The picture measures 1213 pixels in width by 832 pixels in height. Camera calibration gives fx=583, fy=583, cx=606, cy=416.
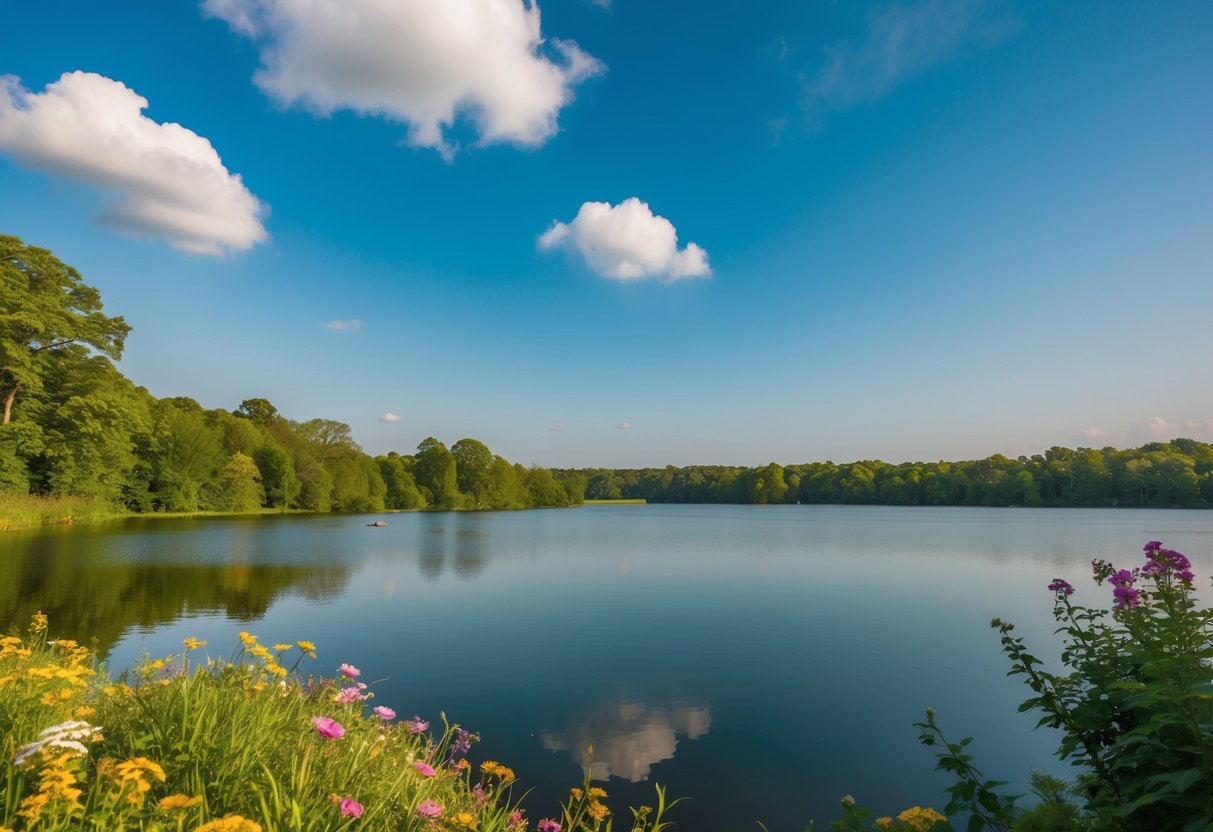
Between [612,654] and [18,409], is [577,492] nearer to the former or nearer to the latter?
[18,409]

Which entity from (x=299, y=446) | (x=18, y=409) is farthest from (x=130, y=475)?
(x=299, y=446)

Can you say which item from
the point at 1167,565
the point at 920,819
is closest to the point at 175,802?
the point at 920,819

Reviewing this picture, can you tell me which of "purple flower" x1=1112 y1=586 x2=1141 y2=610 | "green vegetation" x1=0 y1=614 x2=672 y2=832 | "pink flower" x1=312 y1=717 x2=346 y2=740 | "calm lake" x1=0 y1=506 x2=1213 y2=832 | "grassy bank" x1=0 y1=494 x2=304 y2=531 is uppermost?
"purple flower" x1=1112 y1=586 x2=1141 y2=610

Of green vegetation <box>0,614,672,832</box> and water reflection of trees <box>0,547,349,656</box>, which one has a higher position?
green vegetation <box>0,614,672,832</box>

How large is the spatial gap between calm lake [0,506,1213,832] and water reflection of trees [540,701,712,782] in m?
0.04

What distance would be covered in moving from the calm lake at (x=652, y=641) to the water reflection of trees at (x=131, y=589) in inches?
4.2

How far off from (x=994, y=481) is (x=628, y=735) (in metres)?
115

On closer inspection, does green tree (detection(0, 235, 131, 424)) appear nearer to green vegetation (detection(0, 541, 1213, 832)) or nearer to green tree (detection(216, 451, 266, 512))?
green tree (detection(216, 451, 266, 512))

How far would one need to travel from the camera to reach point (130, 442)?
1729 inches

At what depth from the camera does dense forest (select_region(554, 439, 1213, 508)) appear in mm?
85000

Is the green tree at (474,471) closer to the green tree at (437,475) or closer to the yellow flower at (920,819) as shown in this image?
the green tree at (437,475)

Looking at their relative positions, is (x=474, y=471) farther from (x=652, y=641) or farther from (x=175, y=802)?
(x=175, y=802)

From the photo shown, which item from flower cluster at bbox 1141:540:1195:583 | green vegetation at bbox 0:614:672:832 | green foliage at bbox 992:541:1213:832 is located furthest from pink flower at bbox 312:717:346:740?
flower cluster at bbox 1141:540:1195:583

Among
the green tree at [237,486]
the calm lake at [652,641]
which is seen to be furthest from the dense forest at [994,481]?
the green tree at [237,486]
